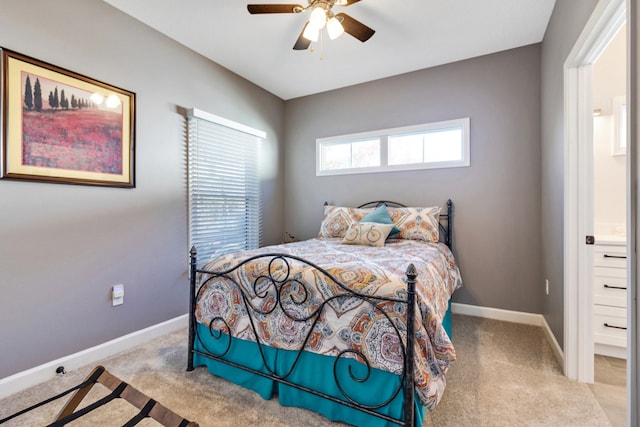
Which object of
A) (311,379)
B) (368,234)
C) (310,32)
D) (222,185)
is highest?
(310,32)

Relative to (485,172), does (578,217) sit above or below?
below

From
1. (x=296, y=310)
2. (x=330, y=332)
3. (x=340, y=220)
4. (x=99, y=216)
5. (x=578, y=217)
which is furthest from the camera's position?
(x=340, y=220)

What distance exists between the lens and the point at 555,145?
223 centimetres

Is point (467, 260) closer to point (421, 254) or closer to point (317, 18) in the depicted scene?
point (421, 254)

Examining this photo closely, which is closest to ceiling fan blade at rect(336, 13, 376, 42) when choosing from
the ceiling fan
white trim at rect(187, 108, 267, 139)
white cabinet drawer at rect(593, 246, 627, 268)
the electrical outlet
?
the ceiling fan

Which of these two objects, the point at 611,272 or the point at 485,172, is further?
the point at 485,172

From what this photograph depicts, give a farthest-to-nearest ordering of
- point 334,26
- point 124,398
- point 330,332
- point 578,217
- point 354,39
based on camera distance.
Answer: point 354,39 → point 334,26 → point 578,217 → point 330,332 → point 124,398

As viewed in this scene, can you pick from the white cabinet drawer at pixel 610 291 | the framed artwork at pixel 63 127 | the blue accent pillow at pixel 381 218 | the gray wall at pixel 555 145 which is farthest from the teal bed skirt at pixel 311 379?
the white cabinet drawer at pixel 610 291

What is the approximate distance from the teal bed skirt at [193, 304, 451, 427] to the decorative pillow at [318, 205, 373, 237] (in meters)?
1.68

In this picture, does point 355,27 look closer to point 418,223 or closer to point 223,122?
point 223,122

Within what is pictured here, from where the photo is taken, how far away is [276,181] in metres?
4.10

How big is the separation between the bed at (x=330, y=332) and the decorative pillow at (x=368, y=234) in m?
0.50

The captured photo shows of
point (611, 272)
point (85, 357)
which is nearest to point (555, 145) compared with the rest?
point (611, 272)

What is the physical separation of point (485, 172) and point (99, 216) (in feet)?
11.4
